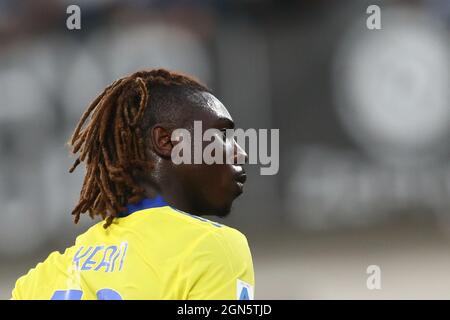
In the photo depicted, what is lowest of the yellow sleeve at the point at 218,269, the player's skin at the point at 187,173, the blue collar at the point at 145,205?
the yellow sleeve at the point at 218,269

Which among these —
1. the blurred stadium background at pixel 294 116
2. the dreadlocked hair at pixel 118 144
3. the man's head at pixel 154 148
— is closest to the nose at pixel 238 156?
the man's head at pixel 154 148

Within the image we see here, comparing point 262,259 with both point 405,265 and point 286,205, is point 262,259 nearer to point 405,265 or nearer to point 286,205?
point 286,205

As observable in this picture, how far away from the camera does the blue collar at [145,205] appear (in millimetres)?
1742

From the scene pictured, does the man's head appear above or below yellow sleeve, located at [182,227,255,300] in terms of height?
above

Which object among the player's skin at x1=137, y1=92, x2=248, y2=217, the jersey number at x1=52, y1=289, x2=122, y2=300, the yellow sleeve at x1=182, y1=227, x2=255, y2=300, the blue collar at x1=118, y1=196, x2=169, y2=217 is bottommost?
the jersey number at x1=52, y1=289, x2=122, y2=300

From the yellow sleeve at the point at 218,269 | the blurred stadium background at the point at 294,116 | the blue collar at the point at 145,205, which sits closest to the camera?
the yellow sleeve at the point at 218,269

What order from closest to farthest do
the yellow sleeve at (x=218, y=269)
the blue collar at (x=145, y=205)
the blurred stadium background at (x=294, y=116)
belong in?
the yellow sleeve at (x=218, y=269)
the blue collar at (x=145, y=205)
the blurred stadium background at (x=294, y=116)

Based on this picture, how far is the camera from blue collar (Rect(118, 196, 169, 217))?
5.72 ft

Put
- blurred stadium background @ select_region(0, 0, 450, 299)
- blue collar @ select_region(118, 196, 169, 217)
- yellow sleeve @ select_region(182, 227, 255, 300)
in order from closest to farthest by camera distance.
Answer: yellow sleeve @ select_region(182, 227, 255, 300) < blue collar @ select_region(118, 196, 169, 217) < blurred stadium background @ select_region(0, 0, 450, 299)

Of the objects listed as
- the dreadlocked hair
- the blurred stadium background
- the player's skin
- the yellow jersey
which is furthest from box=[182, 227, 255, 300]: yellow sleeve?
the blurred stadium background

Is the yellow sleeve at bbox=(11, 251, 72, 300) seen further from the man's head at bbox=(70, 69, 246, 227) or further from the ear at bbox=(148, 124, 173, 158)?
the ear at bbox=(148, 124, 173, 158)

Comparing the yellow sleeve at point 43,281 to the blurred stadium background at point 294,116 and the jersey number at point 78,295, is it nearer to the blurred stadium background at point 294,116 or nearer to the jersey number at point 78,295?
the jersey number at point 78,295

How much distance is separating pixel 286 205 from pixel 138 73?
3.03m

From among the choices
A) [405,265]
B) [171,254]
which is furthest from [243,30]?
[171,254]
